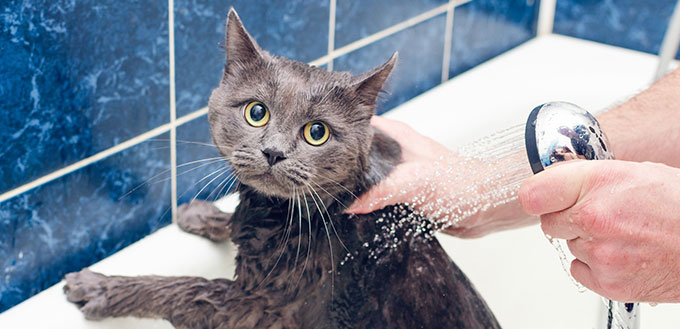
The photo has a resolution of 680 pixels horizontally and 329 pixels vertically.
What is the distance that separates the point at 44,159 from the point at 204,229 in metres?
0.30

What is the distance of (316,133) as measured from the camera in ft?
3.23

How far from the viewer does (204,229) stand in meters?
1.31

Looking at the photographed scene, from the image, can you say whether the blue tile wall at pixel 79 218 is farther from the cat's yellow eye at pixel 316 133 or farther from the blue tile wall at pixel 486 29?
the blue tile wall at pixel 486 29

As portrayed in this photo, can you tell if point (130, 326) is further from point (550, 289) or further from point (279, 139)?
point (550, 289)

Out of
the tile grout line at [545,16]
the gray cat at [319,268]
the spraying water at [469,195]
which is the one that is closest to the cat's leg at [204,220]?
the gray cat at [319,268]

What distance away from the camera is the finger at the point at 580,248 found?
2.73 ft

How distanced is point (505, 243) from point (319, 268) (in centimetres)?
63

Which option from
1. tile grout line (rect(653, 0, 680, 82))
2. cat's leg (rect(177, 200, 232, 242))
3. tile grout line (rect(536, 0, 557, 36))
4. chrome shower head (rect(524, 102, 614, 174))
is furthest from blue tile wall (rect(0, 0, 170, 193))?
tile grout line (rect(536, 0, 557, 36))

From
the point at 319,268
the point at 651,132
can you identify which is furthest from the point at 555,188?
the point at 651,132

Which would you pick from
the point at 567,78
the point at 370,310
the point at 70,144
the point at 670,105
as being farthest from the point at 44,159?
the point at 567,78

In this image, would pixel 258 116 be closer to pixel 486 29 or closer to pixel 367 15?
pixel 367 15

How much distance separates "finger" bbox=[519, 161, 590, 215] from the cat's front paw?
628 millimetres

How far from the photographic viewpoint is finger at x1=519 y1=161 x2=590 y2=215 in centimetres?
76

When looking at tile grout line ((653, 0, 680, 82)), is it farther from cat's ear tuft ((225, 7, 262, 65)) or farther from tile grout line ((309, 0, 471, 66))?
cat's ear tuft ((225, 7, 262, 65))
